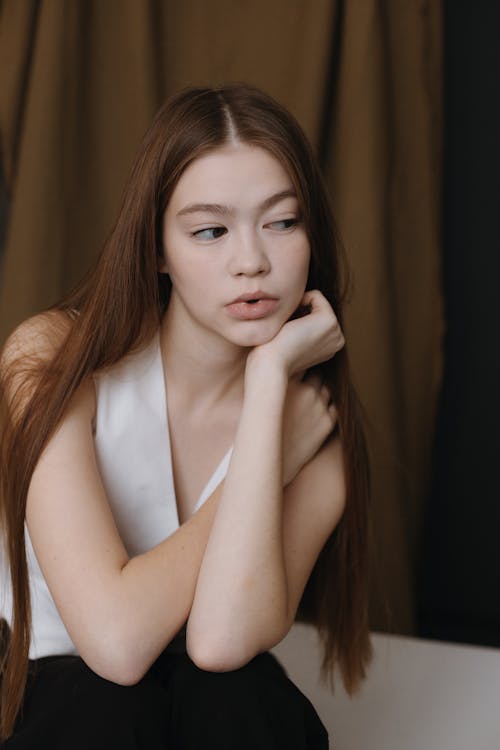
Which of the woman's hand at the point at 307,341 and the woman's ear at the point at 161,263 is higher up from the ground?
the woman's ear at the point at 161,263

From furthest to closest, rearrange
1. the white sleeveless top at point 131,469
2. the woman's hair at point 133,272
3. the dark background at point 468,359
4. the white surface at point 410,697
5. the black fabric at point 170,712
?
the dark background at point 468,359, the white surface at point 410,697, the white sleeveless top at point 131,469, the woman's hair at point 133,272, the black fabric at point 170,712

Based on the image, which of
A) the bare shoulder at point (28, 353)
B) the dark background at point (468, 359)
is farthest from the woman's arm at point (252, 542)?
the dark background at point (468, 359)

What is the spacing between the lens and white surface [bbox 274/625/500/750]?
1.50m

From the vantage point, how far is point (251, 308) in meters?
1.26

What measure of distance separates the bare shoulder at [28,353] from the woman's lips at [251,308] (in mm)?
233

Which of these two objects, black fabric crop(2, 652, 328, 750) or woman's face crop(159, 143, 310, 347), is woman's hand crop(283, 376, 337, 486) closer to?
woman's face crop(159, 143, 310, 347)

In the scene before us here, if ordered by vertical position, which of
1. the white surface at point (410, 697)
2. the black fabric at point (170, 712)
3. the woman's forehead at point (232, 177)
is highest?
the woman's forehead at point (232, 177)

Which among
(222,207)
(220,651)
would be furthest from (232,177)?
(220,651)

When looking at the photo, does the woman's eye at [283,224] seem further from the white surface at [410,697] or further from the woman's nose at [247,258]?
the white surface at [410,697]

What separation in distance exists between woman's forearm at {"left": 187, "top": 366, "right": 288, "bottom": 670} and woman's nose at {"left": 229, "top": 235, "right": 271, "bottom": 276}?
17cm

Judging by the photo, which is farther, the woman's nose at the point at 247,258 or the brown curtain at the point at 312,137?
the brown curtain at the point at 312,137

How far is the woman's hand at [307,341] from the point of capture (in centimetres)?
130

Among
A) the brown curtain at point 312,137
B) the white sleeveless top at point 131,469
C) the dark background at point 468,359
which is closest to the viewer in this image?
the white sleeveless top at point 131,469

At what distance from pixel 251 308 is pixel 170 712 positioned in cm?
48
